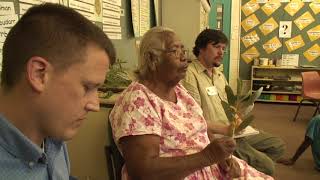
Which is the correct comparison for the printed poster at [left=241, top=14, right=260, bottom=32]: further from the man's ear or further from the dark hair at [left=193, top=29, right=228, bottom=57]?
the man's ear

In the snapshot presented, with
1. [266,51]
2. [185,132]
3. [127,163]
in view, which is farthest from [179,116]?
[266,51]

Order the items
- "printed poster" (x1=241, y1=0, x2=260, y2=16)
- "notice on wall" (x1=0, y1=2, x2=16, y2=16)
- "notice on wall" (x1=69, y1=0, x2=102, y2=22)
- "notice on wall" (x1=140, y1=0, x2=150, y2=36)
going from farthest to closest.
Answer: "printed poster" (x1=241, y1=0, x2=260, y2=16)
"notice on wall" (x1=140, y1=0, x2=150, y2=36)
"notice on wall" (x1=69, y1=0, x2=102, y2=22)
"notice on wall" (x1=0, y1=2, x2=16, y2=16)

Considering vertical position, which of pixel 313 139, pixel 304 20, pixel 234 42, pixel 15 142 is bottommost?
pixel 313 139

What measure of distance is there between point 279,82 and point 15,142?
6.91m

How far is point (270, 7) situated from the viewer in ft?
22.8

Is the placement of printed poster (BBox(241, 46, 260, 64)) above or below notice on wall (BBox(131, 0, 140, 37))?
below

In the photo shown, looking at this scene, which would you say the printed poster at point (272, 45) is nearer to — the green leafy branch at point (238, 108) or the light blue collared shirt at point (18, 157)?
the green leafy branch at point (238, 108)

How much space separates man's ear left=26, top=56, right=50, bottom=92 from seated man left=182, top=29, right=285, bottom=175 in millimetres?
1602

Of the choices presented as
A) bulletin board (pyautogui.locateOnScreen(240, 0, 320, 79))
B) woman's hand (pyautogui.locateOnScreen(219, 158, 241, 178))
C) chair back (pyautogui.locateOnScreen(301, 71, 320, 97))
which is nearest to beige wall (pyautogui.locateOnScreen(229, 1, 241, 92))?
bulletin board (pyautogui.locateOnScreen(240, 0, 320, 79))

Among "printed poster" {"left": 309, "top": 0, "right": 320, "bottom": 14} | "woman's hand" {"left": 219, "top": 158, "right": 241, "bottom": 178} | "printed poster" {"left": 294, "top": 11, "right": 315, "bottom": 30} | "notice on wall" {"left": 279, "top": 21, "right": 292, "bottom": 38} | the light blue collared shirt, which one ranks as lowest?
"woman's hand" {"left": 219, "top": 158, "right": 241, "bottom": 178}

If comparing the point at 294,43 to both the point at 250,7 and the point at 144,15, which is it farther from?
the point at 144,15

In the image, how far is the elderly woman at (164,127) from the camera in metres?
1.36

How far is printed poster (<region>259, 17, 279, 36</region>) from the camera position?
698 centimetres

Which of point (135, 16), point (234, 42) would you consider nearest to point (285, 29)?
point (234, 42)
